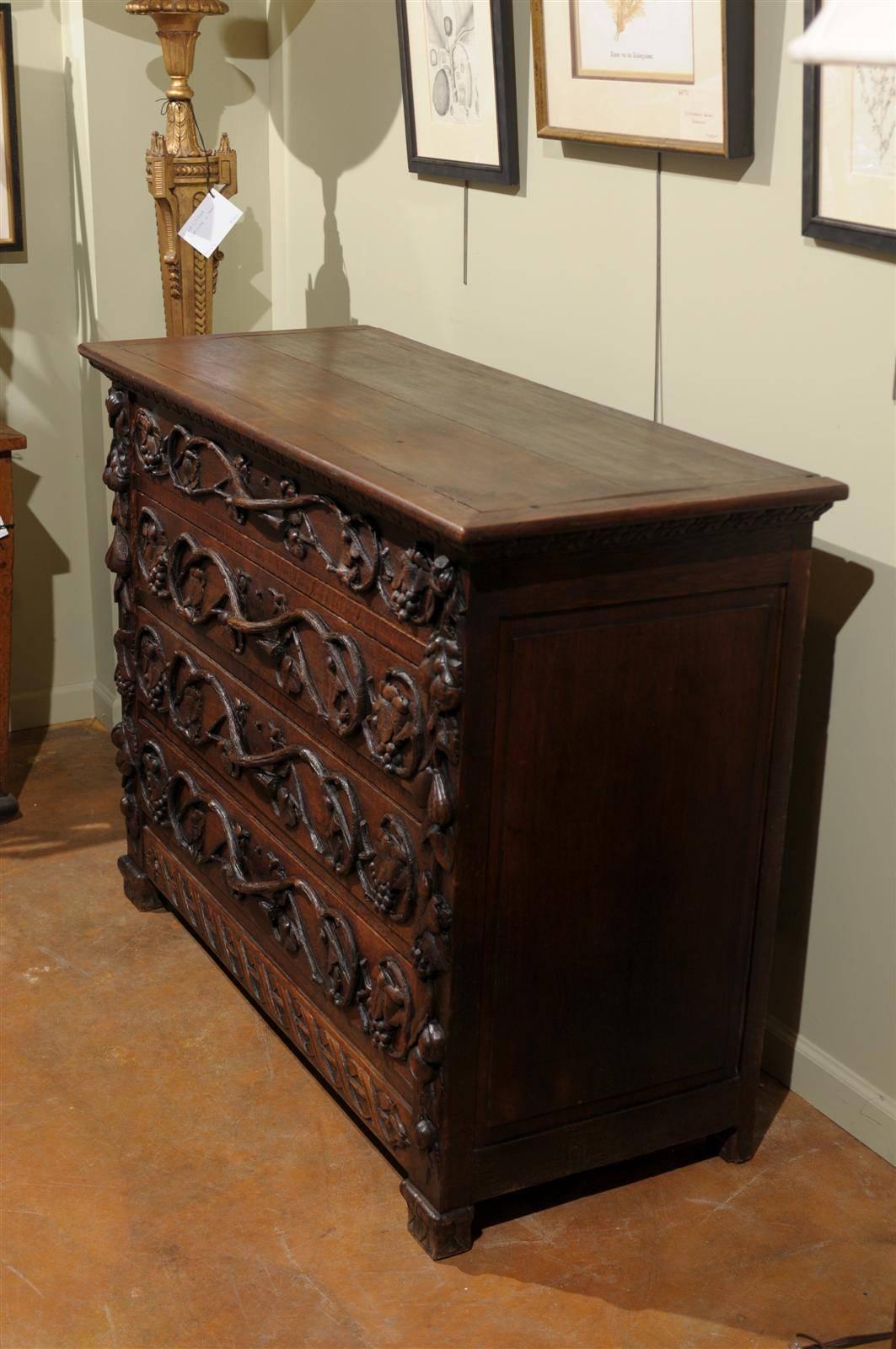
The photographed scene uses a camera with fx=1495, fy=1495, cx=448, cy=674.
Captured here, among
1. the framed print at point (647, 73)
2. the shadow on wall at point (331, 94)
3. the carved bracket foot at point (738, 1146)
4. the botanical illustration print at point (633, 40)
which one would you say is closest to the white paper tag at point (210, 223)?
the shadow on wall at point (331, 94)

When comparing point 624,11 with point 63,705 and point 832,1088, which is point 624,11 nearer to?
point 832,1088

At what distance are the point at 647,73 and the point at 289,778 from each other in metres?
1.47

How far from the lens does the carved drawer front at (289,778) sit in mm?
2443

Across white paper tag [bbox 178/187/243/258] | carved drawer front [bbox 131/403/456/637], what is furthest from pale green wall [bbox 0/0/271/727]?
carved drawer front [bbox 131/403/456/637]

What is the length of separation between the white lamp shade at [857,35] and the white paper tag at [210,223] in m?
2.42

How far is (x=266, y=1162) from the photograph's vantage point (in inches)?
109

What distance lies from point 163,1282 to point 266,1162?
0.35 m

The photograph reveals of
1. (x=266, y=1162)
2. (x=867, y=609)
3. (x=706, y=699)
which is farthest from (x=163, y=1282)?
(x=867, y=609)

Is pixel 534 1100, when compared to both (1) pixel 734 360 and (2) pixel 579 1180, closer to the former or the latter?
(2) pixel 579 1180

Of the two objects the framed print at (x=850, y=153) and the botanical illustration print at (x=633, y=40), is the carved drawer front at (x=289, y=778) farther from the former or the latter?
the botanical illustration print at (x=633, y=40)

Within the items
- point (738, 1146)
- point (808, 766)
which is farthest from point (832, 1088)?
point (808, 766)

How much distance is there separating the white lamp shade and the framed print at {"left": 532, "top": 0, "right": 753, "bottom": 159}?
1.19 metres

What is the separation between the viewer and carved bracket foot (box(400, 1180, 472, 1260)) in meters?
2.49

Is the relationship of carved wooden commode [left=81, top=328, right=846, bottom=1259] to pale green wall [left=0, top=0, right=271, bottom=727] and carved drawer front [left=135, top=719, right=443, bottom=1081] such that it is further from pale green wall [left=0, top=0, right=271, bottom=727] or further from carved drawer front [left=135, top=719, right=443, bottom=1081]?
pale green wall [left=0, top=0, right=271, bottom=727]
